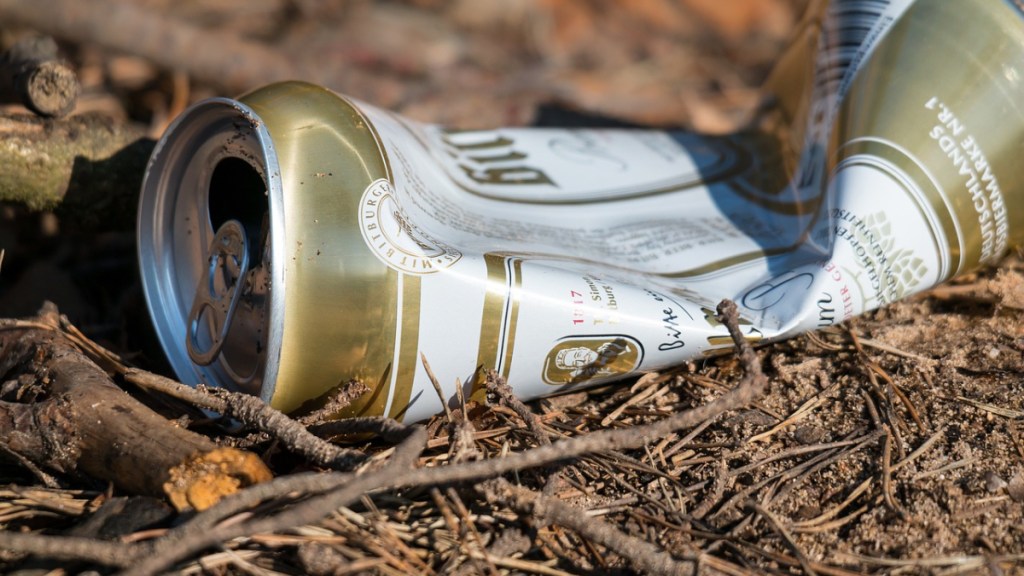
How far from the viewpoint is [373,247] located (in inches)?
39.9

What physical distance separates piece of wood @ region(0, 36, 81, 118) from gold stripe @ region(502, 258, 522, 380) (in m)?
0.80

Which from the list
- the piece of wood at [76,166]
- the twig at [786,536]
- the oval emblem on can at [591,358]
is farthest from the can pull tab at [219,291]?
the twig at [786,536]

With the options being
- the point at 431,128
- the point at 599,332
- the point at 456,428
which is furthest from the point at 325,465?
the point at 431,128

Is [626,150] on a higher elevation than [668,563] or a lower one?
higher

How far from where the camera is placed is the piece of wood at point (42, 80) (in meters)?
1.30

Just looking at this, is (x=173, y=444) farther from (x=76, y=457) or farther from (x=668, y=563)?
(x=668, y=563)

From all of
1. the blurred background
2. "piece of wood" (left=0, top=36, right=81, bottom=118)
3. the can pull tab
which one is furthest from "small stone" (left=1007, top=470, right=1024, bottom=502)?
"piece of wood" (left=0, top=36, right=81, bottom=118)

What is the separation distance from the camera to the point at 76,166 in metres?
1.34

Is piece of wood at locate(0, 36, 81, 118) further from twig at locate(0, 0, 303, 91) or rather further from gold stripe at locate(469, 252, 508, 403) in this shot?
gold stripe at locate(469, 252, 508, 403)

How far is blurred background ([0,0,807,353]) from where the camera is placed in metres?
1.60

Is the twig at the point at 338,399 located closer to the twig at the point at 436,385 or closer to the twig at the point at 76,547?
the twig at the point at 436,385

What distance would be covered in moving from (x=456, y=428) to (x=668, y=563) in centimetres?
28

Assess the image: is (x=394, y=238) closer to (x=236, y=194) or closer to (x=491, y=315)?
(x=491, y=315)

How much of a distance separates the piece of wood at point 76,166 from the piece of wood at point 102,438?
0.31m
